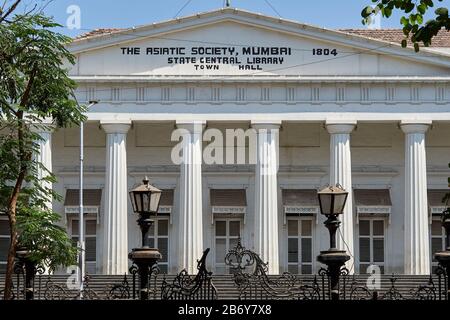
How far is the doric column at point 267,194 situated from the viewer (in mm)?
52281

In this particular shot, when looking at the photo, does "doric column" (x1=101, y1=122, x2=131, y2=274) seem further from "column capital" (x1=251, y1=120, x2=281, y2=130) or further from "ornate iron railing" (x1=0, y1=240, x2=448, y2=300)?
"column capital" (x1=251, y1=120, x2=281, y2=130)

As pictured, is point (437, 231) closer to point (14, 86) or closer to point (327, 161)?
point (327, 161)

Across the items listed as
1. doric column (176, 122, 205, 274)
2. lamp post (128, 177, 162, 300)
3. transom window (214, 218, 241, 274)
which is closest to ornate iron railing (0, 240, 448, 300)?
lamp post (128, 177, 162, 300)

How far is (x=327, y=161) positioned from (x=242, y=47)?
279 inches

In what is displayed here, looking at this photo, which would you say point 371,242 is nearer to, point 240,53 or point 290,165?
point 290,165

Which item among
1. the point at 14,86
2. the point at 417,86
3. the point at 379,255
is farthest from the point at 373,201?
the point at 14,86

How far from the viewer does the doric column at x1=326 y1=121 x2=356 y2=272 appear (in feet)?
173

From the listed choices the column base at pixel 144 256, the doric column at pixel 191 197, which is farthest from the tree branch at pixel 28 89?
the doric column at pixel 191 197

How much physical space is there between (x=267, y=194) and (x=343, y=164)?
3265mm

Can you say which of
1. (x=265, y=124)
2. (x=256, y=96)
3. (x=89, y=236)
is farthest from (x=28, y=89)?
(x=89, y=236)

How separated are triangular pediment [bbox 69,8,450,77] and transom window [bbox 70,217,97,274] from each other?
275 inches

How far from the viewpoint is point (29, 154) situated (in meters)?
24.1

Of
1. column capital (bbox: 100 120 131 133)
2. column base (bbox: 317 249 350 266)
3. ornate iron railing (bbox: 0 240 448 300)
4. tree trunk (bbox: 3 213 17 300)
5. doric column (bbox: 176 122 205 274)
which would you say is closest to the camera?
tree trunk (bbox: 3 213 17 300)

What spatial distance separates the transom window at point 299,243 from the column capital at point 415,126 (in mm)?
6580
